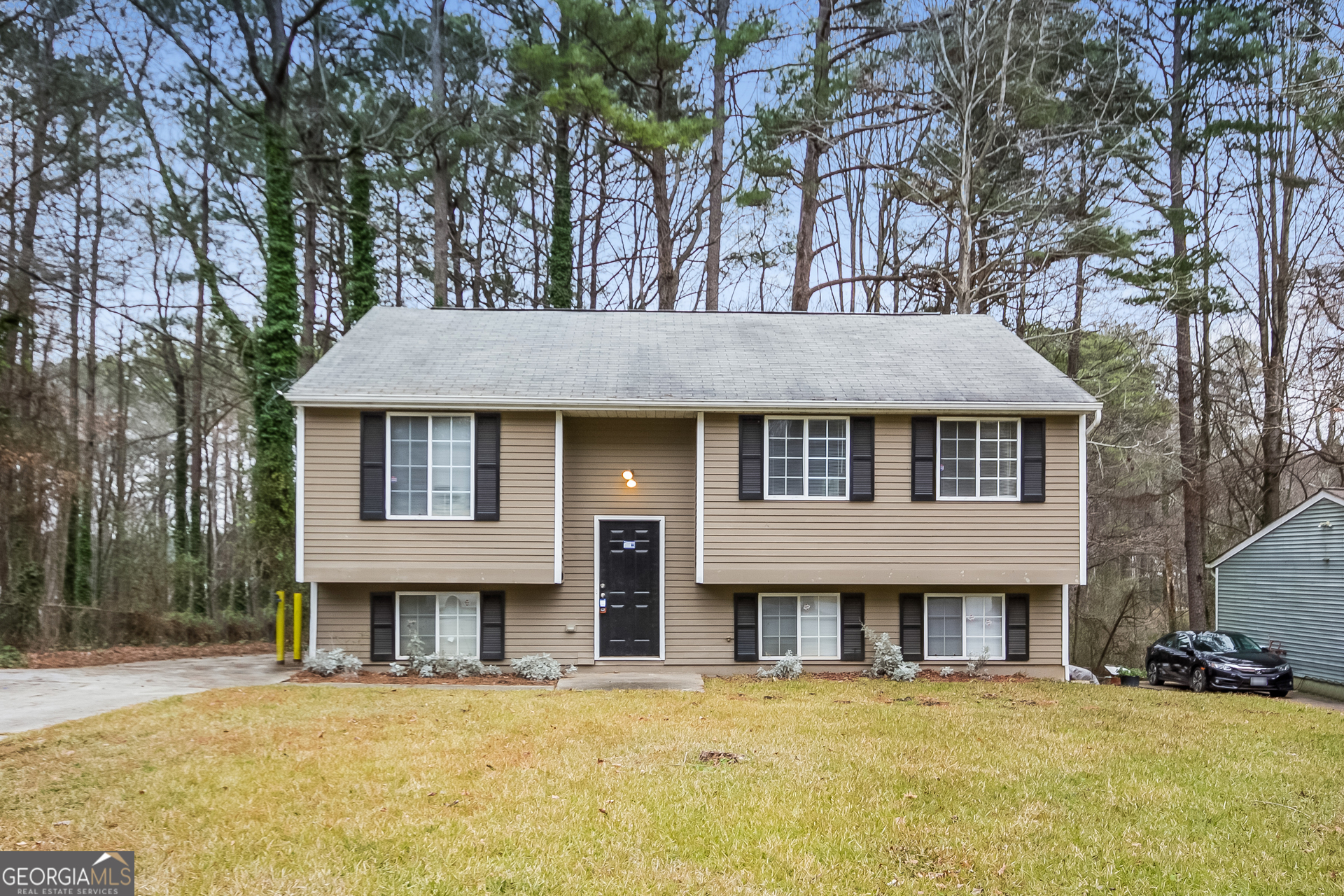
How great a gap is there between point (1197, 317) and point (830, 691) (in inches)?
722

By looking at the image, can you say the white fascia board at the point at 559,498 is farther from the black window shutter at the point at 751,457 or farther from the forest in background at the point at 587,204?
the forest in background at the point at 587,204

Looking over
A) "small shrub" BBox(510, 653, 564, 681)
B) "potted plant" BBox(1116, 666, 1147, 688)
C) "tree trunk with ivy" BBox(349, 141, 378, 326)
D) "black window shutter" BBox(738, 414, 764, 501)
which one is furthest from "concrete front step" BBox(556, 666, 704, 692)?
"tree trunk with ivy" BBox(349, 141, 378, 326)

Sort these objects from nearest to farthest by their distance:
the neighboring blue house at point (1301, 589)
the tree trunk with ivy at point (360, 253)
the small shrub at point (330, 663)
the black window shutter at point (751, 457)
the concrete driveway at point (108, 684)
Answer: the concrete driveway at point (108, 684), the small shrub at point (330, 663), the black window shutter at point (751, 457), the neighboring blue house at point (1301, 589), the tree trunk with ivy at point (360, 253)

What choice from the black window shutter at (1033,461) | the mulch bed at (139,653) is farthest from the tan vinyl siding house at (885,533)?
the mulch bed at (139,653)

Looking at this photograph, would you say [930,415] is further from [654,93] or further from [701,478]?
[654,93]

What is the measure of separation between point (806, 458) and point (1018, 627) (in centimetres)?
444

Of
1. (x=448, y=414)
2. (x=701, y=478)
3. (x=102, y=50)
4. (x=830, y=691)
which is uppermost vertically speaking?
(x=102, y=50)

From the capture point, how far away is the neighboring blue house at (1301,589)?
1838 cm

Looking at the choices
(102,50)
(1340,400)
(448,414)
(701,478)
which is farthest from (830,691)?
(102,50)

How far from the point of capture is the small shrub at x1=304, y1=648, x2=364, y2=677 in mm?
12516

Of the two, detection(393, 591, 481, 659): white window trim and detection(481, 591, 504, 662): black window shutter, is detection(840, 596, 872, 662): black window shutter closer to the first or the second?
detection(481, 591, 504, 662): black window shutter

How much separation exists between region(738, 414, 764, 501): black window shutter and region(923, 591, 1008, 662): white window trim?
133 inches

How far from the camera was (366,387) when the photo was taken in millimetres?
12891

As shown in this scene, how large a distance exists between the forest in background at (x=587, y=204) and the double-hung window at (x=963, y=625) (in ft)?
21.9
